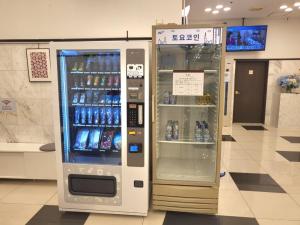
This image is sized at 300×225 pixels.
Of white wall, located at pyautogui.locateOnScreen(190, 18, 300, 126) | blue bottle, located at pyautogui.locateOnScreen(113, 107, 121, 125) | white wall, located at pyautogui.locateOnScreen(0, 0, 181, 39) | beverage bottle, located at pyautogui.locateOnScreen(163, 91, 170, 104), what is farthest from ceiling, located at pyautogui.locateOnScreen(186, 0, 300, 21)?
blue bottle, located at pyautogui.locateOnScreen(113, 107, 121, 125)

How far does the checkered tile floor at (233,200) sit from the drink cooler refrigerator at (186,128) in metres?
0.24

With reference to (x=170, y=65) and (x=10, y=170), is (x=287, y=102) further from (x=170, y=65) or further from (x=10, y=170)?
(x=10, y=170)

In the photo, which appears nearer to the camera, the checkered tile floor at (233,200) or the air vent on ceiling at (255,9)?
the checkered tile floor at (233,200)

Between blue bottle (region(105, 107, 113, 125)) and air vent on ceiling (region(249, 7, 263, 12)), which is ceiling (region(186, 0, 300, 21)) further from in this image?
blue bottle (region(105, 107, 113, 125))

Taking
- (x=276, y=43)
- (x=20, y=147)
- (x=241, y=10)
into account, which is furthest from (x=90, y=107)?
(x=276, y=43)

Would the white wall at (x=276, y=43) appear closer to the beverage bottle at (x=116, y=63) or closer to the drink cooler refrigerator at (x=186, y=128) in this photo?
the drink cooler refrigerator at (x=186, y=128)

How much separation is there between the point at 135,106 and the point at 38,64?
175 centimetres

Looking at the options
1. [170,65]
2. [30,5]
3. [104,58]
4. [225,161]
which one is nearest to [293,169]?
[225,161]

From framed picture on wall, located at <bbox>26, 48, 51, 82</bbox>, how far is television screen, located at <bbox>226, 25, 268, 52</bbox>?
525cm

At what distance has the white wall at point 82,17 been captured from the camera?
2.81m

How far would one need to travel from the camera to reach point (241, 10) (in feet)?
19.2

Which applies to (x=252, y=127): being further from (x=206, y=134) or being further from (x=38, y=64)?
(x=38, y=64)

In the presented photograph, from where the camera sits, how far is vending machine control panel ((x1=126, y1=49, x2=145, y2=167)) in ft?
7.00

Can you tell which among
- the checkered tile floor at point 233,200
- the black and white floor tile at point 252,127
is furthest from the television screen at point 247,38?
the checkered tile floor at point 233,200
